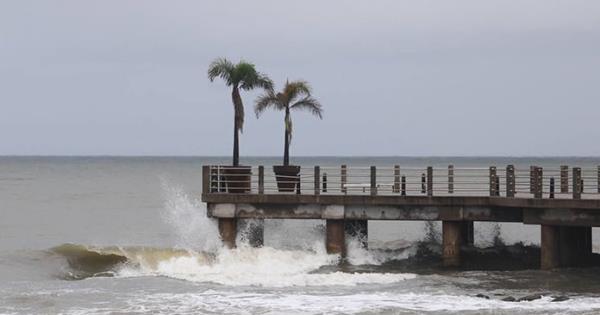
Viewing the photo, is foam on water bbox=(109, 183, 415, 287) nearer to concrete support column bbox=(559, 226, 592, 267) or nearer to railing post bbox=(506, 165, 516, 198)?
railing post bbox=(506, 165, 516, 198)

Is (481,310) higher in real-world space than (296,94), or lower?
lower

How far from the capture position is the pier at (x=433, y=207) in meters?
30.9

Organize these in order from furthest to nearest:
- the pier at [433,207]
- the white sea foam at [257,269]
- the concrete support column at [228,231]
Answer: the concrete support column at [228,231]
the pier at [433,207]
the white sea foam at [257,269]

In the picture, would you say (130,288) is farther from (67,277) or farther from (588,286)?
(588,286)

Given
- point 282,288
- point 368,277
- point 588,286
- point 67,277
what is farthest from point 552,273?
point 67,277

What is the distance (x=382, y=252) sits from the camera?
35375 mm

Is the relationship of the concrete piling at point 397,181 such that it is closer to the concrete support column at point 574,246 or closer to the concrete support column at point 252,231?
the concrete support column at point 252,231

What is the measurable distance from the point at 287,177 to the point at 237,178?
59.3 inches

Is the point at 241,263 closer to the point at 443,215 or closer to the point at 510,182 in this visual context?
the point at 443,215

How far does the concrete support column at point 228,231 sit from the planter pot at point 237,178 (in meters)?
0.95

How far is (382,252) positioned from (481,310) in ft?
35.3

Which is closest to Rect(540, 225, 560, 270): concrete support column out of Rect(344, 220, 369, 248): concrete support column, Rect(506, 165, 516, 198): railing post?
Rect(506, 165, 516, 198): railing post

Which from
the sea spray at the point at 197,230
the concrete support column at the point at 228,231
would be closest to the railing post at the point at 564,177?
the concrete support column at the point at 228,231

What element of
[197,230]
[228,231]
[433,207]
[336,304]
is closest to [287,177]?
[228,231]
